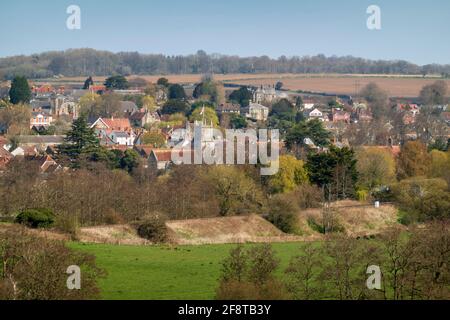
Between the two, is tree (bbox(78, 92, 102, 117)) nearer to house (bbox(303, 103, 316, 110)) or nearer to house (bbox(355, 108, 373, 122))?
house (bbox(303, 103, 316, 110))

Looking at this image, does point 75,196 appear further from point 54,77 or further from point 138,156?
point 54,77

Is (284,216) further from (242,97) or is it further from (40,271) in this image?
(242,97)

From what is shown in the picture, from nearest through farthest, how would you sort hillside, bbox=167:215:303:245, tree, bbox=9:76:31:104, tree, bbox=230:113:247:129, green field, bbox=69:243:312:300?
1. green field, bbox=69:243:312:300
2. hillside, bbox=167:215:303:245
3. tree, bbox=230:113:247:129
4. tree, bbox=9:76:31:104

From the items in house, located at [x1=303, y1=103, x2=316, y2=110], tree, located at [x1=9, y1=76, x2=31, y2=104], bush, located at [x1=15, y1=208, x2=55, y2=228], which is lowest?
house, located at [x1=303, y1=103, x2=316, y2=110]

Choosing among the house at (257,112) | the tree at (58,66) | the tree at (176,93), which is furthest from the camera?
the tree at (58,66)

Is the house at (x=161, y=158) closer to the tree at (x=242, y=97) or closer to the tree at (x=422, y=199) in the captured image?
the tree at (x=422, y=199)

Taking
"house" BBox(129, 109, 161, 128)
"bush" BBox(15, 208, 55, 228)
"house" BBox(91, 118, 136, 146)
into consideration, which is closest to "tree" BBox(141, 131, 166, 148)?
"house" BBox(91, 118, 136, 146)

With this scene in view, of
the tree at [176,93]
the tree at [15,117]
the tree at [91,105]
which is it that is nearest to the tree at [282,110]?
the tree at [176,93]
